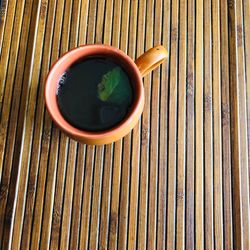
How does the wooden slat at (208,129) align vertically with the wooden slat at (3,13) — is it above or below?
below

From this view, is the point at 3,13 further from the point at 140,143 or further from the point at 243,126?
the point at 243,126

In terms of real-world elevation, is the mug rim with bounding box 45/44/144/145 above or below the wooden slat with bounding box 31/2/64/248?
above

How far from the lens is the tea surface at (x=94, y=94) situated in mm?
494

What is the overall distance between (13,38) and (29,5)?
61 millimetres

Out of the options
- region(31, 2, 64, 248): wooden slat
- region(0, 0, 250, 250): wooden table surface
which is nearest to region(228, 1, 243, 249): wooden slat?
region(0, 0, 250, 250): wooden table surface

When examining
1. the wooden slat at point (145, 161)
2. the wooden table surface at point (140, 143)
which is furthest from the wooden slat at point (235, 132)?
the wooden slat at point (145, 161)

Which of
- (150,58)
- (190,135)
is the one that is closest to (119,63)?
(150,58)

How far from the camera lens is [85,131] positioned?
0.49m

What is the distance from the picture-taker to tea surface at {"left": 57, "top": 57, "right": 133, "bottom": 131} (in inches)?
19.5

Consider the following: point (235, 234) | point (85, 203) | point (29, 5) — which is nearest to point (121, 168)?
point (85, 203)

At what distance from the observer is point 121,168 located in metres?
0.55

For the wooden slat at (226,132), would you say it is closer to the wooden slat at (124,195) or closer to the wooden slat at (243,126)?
the wooden slat at (243,126)

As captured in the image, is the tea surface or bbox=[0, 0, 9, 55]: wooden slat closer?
the tea surface

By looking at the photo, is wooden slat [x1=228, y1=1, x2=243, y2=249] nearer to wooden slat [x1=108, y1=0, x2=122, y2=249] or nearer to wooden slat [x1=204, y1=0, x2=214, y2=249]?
wooden slat [x1=204, y1=0, x2=214, y2=249]
